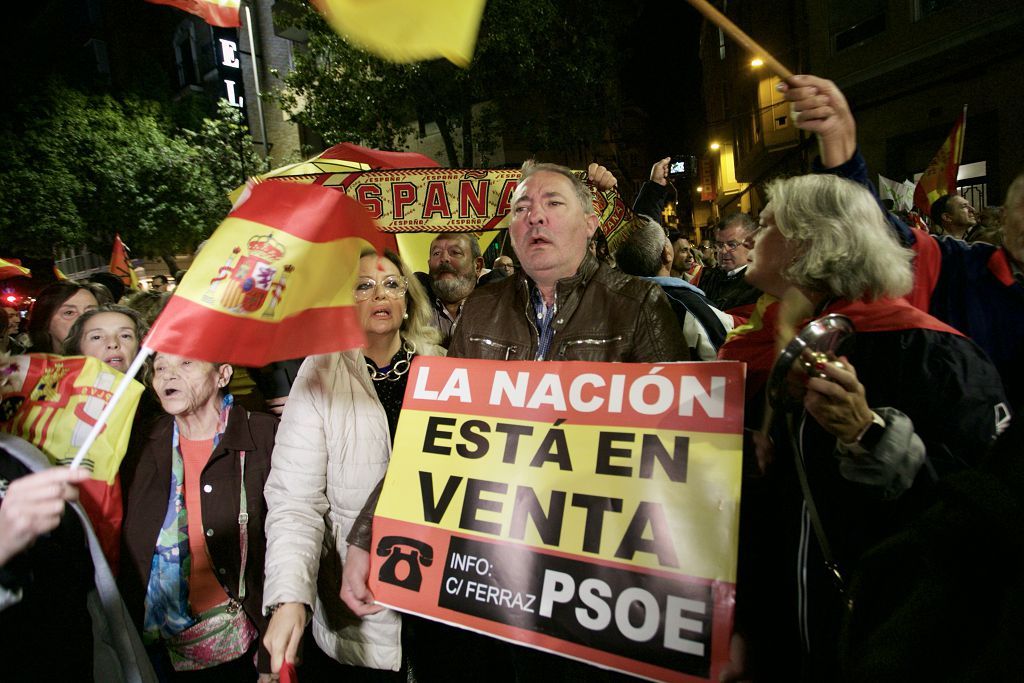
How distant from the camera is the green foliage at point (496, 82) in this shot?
1390cm

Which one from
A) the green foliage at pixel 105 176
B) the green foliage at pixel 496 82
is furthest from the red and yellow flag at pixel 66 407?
the green foliage at pixel 105 176

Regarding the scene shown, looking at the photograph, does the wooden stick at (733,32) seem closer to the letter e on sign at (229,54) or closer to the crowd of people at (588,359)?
the crowd of people at (588,359)

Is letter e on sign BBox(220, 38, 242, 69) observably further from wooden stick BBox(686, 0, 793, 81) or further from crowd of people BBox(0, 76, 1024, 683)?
wooden stick BBox(686, 0, 793, 81)

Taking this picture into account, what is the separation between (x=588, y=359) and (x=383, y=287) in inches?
40.5

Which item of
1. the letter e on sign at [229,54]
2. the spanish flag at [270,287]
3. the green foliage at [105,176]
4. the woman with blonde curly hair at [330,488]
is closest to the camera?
the spanish flag at [270,287]

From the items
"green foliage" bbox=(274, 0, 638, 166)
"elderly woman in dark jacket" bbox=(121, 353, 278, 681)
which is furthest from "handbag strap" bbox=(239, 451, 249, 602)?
"green foliage" bbox=(274, 0, 638, 166)

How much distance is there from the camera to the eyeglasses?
2438mm

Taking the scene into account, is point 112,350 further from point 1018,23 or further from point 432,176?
point 1018,23

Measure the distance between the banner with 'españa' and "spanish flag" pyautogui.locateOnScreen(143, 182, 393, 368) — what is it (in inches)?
19.1

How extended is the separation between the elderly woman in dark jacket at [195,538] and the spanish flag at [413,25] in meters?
1.55

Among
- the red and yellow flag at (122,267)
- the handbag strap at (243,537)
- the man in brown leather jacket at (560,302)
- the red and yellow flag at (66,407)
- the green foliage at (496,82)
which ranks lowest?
the handbag strap at (243,537)

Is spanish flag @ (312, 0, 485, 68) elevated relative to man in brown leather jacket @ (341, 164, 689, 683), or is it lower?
elevated

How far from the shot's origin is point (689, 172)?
760cm

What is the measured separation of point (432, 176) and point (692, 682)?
4.91 meters
